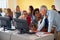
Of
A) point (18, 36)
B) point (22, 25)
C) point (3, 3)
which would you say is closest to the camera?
point (18, 36)

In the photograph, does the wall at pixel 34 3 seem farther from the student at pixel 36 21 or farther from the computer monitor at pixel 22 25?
the computer monitor at pixel 22 25

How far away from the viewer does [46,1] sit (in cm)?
761

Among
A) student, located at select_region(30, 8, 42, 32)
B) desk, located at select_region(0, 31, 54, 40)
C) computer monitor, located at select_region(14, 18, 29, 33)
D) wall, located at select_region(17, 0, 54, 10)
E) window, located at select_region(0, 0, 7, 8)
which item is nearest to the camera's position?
desk, located at select_region(0, 31, 54, 40)

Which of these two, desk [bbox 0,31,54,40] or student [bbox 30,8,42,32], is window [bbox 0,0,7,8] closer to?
student [bbox 30,8,42,32]

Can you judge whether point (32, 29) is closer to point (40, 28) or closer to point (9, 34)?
point (40, 28)

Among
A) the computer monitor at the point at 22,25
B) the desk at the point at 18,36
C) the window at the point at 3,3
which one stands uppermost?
the window at the point at 3,3

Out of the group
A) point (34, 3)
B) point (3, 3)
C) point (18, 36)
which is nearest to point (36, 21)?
point (18, 36)

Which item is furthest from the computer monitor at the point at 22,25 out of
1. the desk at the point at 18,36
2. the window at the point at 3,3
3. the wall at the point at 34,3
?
the window at the point at 3,3

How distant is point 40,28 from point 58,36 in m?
0.49

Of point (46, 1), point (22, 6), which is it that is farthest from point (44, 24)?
point (22, 6)

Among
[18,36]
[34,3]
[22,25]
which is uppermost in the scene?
[34,3]

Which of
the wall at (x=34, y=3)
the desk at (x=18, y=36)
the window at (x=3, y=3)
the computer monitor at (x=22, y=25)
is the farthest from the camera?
the window at (x=3, y=3)

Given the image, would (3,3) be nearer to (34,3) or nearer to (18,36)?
(34,3)

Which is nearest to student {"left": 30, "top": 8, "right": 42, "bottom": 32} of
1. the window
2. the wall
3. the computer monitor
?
the computer monitor
